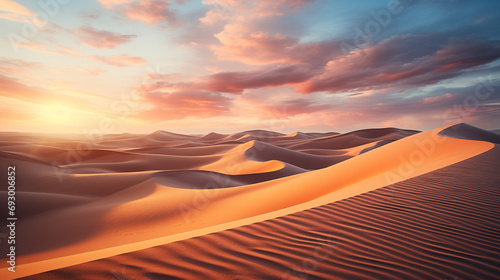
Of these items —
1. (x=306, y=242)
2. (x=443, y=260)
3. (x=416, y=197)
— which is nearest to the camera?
(x=443, y=260)

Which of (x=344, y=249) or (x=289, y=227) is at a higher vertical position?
(x=289, y=227)

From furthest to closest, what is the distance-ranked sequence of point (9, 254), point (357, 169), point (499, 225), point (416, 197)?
point (357, 169) < point (9, 254) < point (416, 197) < point (499, 225)

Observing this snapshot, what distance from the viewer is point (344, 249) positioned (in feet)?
8.38

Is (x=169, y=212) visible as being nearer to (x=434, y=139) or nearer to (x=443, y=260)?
(x=443, y=260)

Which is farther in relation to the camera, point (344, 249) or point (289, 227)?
point (289, 227)

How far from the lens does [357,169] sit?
9.36m

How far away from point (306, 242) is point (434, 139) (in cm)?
1138

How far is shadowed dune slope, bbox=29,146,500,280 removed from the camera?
212 cm

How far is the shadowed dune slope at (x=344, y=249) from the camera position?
2.12m

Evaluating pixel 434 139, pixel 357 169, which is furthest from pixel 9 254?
pixel 434 139

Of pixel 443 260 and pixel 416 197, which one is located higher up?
pixel 416 197

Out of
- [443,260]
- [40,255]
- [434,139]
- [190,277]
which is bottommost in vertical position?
[40,255]

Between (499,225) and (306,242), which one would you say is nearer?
(306,242)

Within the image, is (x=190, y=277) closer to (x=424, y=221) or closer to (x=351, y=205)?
(x=351, y=205)
